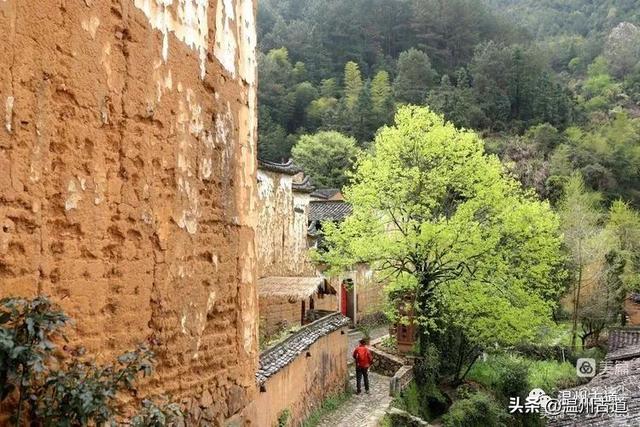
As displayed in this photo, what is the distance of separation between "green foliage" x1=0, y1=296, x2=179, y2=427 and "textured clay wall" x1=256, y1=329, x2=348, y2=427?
5137 millimetres

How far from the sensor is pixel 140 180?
12.2ft

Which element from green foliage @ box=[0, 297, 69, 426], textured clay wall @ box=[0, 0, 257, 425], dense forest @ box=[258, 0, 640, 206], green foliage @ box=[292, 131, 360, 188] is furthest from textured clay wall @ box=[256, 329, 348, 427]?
green foliage @ box=[292, 131, 360, 188]

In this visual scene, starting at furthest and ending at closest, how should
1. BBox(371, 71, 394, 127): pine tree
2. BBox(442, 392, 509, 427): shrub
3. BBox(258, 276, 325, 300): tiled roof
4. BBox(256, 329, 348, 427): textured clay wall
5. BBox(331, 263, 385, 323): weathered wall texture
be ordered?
BBox(371, 71, 394, 127): pine tree < BBox(331, 263, 385, 323): weathered wall texture < BBox(258, 276, 325, 300): tiled roof < BBox(442, 392, 509, 427): shrub < BBox(256, 329, 348, 427): textured clay wall

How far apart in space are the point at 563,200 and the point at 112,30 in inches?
1472

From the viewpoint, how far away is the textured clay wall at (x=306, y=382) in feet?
32.8

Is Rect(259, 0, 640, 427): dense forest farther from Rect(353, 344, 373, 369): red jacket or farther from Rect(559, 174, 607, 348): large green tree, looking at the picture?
Rect(353, 344, 373, 369): red jacket

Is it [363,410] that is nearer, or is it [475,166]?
[363,410]

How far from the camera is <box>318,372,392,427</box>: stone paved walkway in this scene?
13560 mm

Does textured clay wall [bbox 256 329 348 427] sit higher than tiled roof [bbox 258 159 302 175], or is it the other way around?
tiled roof [bbox 258 159 302 175]

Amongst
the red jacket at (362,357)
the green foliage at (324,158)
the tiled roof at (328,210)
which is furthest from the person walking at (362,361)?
the green foliage at (324,158)

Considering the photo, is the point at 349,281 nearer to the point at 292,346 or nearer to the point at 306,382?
the point at 306,382

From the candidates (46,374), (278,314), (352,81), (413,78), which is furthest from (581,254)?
(352,81)

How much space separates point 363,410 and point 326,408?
1007 millimetres

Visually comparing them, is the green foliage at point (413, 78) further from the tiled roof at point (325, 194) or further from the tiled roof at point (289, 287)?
Answer: the tiled roof at point (289, 287)
